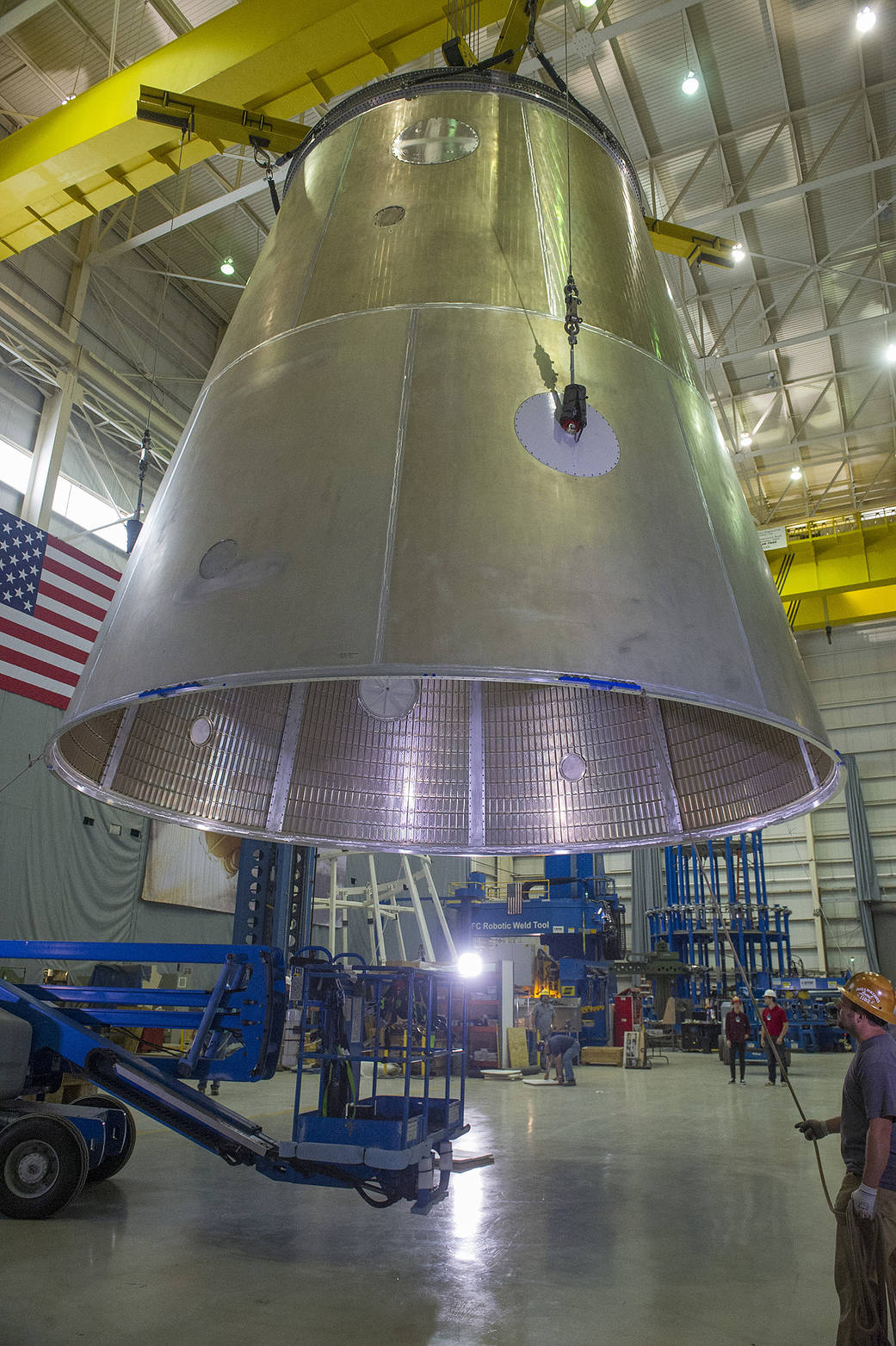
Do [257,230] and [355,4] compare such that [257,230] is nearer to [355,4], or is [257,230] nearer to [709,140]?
[709,140]

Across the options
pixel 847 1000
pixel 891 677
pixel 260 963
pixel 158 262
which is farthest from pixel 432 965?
pixel 891 677

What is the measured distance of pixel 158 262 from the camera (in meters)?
19.9

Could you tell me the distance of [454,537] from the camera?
2400 millimetres

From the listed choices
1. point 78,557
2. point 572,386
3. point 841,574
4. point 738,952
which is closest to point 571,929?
point 738,952

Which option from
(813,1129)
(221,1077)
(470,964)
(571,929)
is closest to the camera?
(813,1129)

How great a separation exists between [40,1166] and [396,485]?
5723 mm

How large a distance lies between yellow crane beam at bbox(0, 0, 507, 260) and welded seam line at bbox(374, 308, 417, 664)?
7.47 m

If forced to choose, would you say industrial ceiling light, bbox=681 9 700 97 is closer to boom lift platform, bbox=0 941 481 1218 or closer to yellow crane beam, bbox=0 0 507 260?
yellow crane beam, bbox=0 0 507 260

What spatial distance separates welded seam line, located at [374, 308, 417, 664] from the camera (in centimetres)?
227

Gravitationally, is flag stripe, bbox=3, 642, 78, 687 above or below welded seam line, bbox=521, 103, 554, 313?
above

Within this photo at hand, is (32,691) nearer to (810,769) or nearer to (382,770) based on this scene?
(382,770)

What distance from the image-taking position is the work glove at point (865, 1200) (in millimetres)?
3346

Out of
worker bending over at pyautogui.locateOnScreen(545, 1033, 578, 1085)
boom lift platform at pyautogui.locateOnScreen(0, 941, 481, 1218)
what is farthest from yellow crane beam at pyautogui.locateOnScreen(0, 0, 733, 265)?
worker bending over at pyautogui.locateOnScreen(545, 1033, 578, 1085)

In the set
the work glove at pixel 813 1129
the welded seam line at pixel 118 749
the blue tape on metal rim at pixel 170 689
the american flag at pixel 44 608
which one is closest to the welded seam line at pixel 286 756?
the welded seam line at pixel 118 749
